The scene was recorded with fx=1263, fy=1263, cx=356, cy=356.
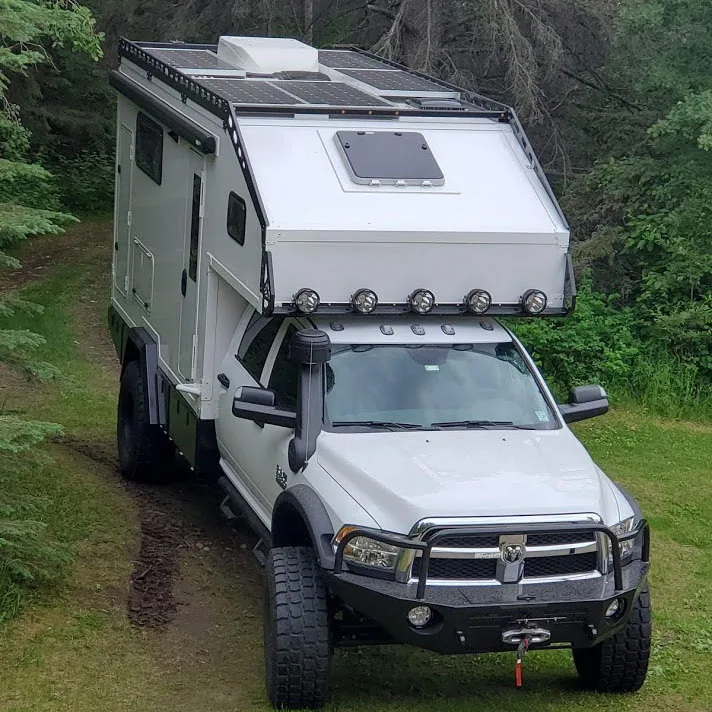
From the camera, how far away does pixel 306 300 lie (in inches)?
269

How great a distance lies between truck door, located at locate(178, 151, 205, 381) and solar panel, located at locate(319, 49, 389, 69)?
2567 millimetres

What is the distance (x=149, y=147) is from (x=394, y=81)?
1.93 meters

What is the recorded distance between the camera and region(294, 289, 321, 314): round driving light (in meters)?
6.82

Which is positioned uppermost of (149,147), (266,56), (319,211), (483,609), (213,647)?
(266,56)

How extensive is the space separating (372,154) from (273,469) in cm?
191

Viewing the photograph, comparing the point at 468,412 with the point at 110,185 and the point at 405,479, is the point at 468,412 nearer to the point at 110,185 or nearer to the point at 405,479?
the point at 405,479

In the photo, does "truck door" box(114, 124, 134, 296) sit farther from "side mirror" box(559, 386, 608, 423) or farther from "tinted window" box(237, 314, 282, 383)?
"side mirror" box(559, 386, 608, 423)

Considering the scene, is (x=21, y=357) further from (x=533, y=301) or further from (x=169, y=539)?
(x=533, y=301)

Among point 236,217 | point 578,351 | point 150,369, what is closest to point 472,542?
point 236,217

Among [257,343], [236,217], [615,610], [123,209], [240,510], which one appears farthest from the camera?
[123,209]

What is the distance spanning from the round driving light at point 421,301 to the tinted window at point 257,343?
881 mm

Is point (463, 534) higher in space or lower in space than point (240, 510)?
higher

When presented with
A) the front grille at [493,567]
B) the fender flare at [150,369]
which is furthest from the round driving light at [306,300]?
the fender flare at [150,369]

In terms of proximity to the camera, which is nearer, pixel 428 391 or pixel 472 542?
pixel 472 542
